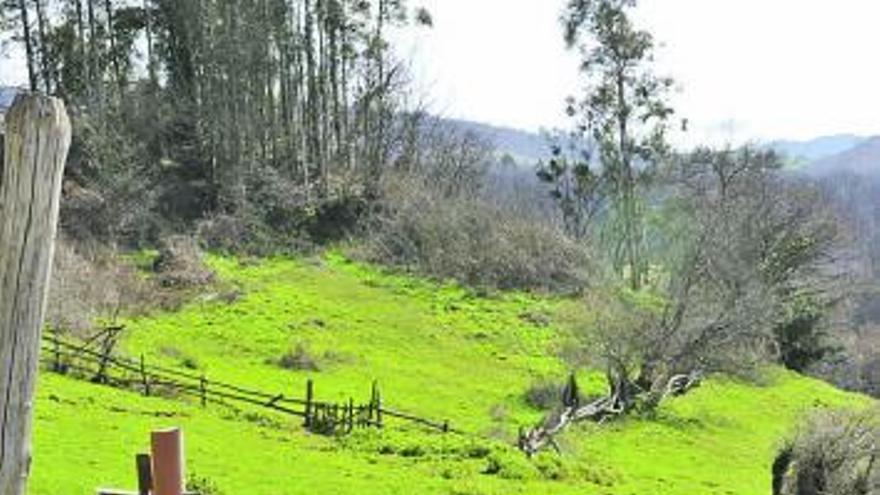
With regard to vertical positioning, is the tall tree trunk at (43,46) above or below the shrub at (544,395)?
above

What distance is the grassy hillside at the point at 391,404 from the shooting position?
2723 centimetres

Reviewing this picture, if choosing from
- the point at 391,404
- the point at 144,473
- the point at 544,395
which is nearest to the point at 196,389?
the point at 391,404

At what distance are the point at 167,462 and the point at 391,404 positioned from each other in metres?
35.4

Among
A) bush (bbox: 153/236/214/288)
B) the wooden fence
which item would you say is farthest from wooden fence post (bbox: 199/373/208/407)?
bush (bbox: 153/236/214/288)

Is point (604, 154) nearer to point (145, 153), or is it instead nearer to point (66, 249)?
point (145, 153)

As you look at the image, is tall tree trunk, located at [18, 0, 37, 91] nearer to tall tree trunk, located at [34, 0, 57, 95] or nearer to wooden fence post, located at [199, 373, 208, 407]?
tall tree trunk, located at [34, 0, 57, 95]

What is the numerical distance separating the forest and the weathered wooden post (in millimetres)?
35087

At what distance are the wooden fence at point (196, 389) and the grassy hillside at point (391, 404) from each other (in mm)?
983

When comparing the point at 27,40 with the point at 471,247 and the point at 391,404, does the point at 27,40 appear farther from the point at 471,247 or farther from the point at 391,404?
the point at 391,404

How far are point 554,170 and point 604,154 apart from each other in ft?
20.2

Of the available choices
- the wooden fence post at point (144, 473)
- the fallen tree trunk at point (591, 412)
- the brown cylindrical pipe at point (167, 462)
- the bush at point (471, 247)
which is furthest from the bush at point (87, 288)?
the brown cylindrical pipe at point (167, 462)

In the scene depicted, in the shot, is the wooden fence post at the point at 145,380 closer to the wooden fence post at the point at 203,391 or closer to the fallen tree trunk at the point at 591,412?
the wooden fence post at the point at 203,391

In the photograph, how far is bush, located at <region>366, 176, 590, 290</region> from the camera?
63156 mm

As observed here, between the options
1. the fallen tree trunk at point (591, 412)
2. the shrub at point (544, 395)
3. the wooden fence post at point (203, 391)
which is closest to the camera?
the wooden fence post at point (203, 391)
